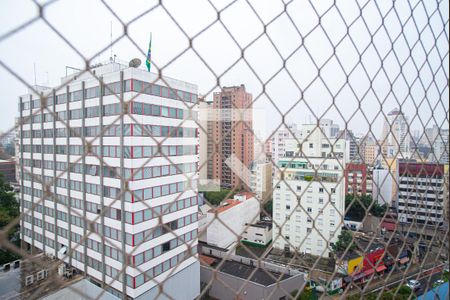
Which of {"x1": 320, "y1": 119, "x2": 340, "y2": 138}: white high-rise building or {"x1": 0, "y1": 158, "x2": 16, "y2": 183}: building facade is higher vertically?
{"x1": 320, "y1": 119, "x2": 340, "y2": 138}: white high-rise building

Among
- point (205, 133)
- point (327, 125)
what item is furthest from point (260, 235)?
point (205, 133)

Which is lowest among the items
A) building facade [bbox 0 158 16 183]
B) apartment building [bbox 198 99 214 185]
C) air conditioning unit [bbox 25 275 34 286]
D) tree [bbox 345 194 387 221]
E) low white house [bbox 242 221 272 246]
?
low white house [bbox 242 221 272 246]

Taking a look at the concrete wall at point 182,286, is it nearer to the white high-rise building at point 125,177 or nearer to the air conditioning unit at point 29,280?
the white high-rise building at point 125,177

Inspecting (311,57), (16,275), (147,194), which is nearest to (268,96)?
(311,57)

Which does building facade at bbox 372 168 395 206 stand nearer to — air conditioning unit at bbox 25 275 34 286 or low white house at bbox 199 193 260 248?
air conditioning unit at bbox 25 275 34 286

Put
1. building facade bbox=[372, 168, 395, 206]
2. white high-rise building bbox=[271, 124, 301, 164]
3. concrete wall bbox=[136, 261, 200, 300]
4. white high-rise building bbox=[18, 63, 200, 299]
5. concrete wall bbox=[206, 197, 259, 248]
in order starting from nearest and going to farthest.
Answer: white high-rise building bbox=[271, 124, 301, 164]
building facade bbox=[372, 168, 395, 206]
white high-rise building bbox=[18, 63, 200, 299]
concrete wall bbox=[136, 261, 200, 300]
concrete wall bbox=[206, 197, 259, 248]

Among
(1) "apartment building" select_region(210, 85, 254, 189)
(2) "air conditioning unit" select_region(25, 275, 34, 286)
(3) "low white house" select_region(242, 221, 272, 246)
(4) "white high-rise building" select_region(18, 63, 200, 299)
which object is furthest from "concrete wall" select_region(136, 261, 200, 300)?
(3) "low white house" select_region(242, 221, 272, 246)

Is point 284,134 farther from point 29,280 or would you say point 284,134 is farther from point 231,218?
point 231,218

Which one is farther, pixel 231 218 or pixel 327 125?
pixel 231 218

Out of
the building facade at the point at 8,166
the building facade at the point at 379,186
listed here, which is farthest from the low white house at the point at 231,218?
the building facade at the point at 8,166

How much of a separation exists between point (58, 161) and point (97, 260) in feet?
5.78

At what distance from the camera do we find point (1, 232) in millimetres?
257

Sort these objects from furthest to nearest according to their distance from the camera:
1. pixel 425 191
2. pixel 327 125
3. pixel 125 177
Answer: pixel 125 177, pixel 327 125, pixel 425 191

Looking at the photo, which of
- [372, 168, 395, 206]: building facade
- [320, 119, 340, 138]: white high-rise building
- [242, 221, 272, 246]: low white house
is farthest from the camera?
[242, 221, 272, 246]: low white house
